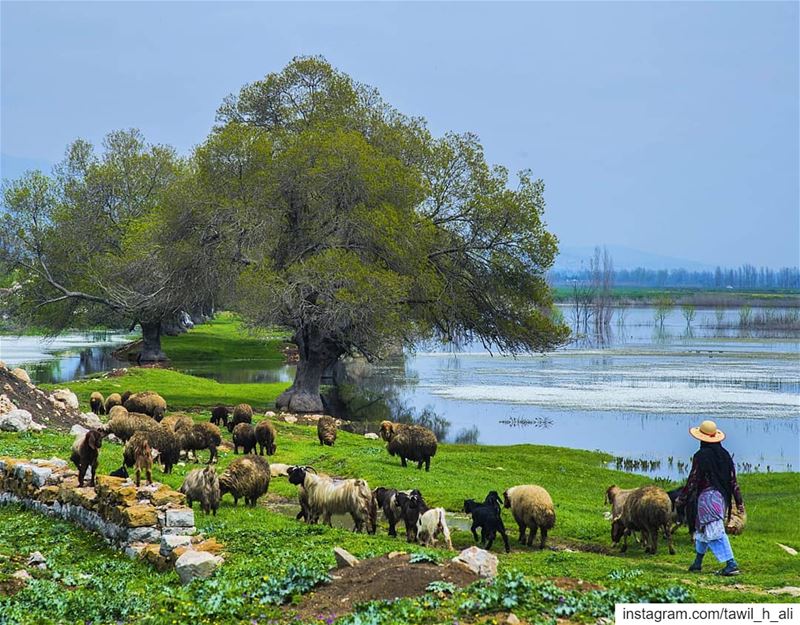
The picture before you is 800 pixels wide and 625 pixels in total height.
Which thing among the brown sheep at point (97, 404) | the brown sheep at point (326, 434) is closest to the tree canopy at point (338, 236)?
the brown sheep at point (97, 404)

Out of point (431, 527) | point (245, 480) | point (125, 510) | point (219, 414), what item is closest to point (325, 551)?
point (431, 527)

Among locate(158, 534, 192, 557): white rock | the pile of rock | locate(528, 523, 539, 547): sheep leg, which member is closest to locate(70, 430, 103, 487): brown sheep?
the pile of rock

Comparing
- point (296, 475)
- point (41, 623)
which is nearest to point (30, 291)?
point (296, 475)

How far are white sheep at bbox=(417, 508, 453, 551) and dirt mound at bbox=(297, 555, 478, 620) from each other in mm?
4487

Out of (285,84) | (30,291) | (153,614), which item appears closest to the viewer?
→ (153,614)

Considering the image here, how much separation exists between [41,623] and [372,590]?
4223 mm

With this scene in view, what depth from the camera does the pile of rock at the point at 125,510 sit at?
14.9 m

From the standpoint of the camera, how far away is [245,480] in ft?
66.4

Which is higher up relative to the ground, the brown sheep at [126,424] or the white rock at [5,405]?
the white rock at [5,405]

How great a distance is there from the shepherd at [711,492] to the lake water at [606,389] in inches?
745

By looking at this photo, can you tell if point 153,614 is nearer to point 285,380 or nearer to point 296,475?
point 296,475

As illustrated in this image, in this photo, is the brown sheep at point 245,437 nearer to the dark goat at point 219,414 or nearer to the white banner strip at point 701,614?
the dark goat at point 219,414

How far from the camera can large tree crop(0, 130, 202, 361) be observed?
6969 cm

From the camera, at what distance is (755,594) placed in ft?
43.5
